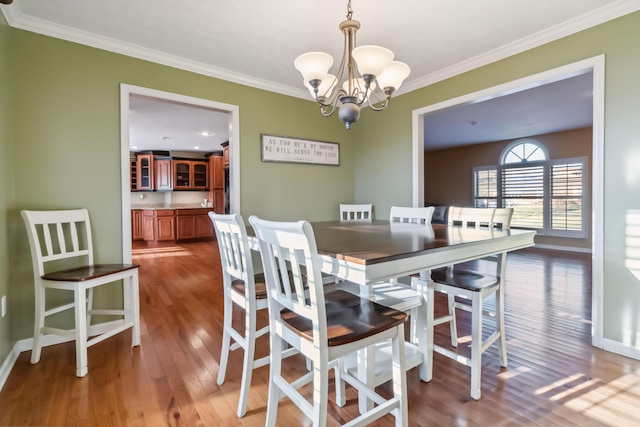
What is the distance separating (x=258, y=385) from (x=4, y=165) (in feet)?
6.77

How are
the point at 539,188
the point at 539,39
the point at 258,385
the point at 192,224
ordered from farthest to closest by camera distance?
the point at 192,224 → the point at 539,188 → the point at 539,39 → the point at 258,385

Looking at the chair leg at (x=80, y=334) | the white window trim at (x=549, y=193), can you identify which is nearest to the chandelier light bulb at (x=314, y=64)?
the chair leg at (x=80, y=334)

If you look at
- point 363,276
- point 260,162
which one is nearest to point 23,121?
point 260,162

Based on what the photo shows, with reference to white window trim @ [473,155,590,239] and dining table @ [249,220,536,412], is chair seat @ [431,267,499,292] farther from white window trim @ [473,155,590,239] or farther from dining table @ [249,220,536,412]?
white window trim @ [473,155,590,239]

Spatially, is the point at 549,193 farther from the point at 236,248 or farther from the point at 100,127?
the point at 100,127

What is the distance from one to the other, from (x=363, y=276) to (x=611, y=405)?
1594mm

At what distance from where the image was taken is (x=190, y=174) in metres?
7.70

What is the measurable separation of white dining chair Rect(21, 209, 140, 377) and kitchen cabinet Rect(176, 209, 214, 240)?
484 centimetres

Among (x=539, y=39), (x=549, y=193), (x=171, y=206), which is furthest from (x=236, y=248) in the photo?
(x=549, y=193)

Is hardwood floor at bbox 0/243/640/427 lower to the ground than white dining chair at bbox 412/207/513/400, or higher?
lower

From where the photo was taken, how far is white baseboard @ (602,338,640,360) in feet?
6.55

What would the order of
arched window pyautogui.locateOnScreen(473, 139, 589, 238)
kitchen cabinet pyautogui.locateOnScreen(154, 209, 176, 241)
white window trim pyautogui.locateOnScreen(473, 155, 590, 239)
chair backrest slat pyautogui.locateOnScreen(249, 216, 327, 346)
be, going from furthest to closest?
kitchen cabinet pyautogui.locateOnScreen(154, 209, 176, 241)
arched window pyautogui.locateOnScreen(473, 139, 589, 238)
white window trim pyautogui.locateOnScreen(473, 155, 590, 239)
chair backrest slat pyautogui.locateOnScreen(249, 216, 327, 346)

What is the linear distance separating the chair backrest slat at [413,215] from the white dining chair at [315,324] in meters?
1.29

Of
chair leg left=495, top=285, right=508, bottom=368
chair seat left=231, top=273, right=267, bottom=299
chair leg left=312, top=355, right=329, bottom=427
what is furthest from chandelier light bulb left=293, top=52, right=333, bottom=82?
chair leg left=495, top=285, right=508, bottom=368
